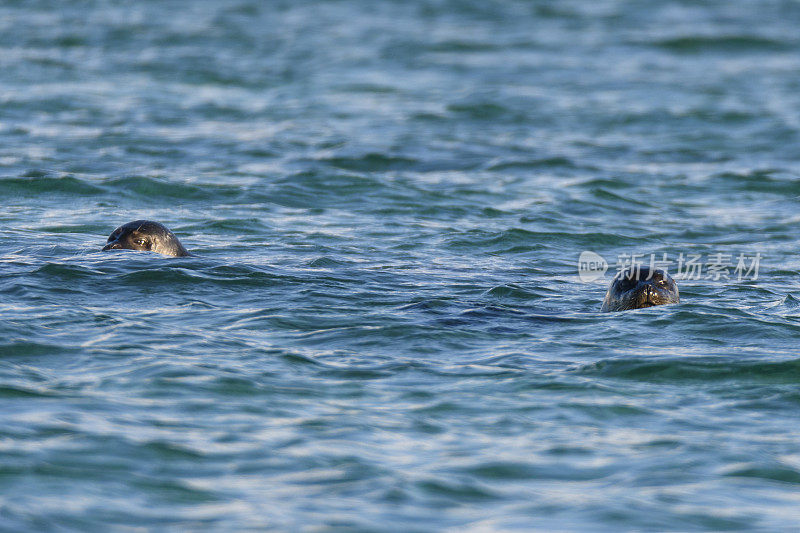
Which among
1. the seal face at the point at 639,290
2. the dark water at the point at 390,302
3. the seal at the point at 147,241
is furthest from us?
the seal at the point at 147,241

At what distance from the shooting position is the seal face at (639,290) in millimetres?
8758

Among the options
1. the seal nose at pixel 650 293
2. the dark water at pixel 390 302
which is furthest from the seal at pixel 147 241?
the seal nose at pixel 650 293

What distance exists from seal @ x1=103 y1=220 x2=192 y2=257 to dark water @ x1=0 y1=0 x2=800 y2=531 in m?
0.24

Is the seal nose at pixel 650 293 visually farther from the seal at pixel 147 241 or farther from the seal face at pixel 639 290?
the seal at pixel 147 241

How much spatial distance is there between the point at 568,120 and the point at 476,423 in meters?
14.3

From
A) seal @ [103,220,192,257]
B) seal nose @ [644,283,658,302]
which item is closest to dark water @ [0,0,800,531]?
seal @ [103,220,192,257]

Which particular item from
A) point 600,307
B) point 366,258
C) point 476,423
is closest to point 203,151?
point 366,258

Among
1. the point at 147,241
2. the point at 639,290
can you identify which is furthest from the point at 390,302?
the point at 147,241

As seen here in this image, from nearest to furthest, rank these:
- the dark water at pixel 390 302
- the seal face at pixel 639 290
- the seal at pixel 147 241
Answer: the dark water at pixel 390 302
the seal face at pixel 639 290
the seal at pixel 147 241

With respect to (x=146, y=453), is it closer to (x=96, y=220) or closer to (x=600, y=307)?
(x=600, y=307)

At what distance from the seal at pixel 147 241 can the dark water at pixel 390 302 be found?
24 centimetres

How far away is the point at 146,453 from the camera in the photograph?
225 inches

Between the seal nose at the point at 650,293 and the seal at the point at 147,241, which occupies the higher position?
the seal at the point at 147,241

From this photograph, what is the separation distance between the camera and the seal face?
28.7 ft
